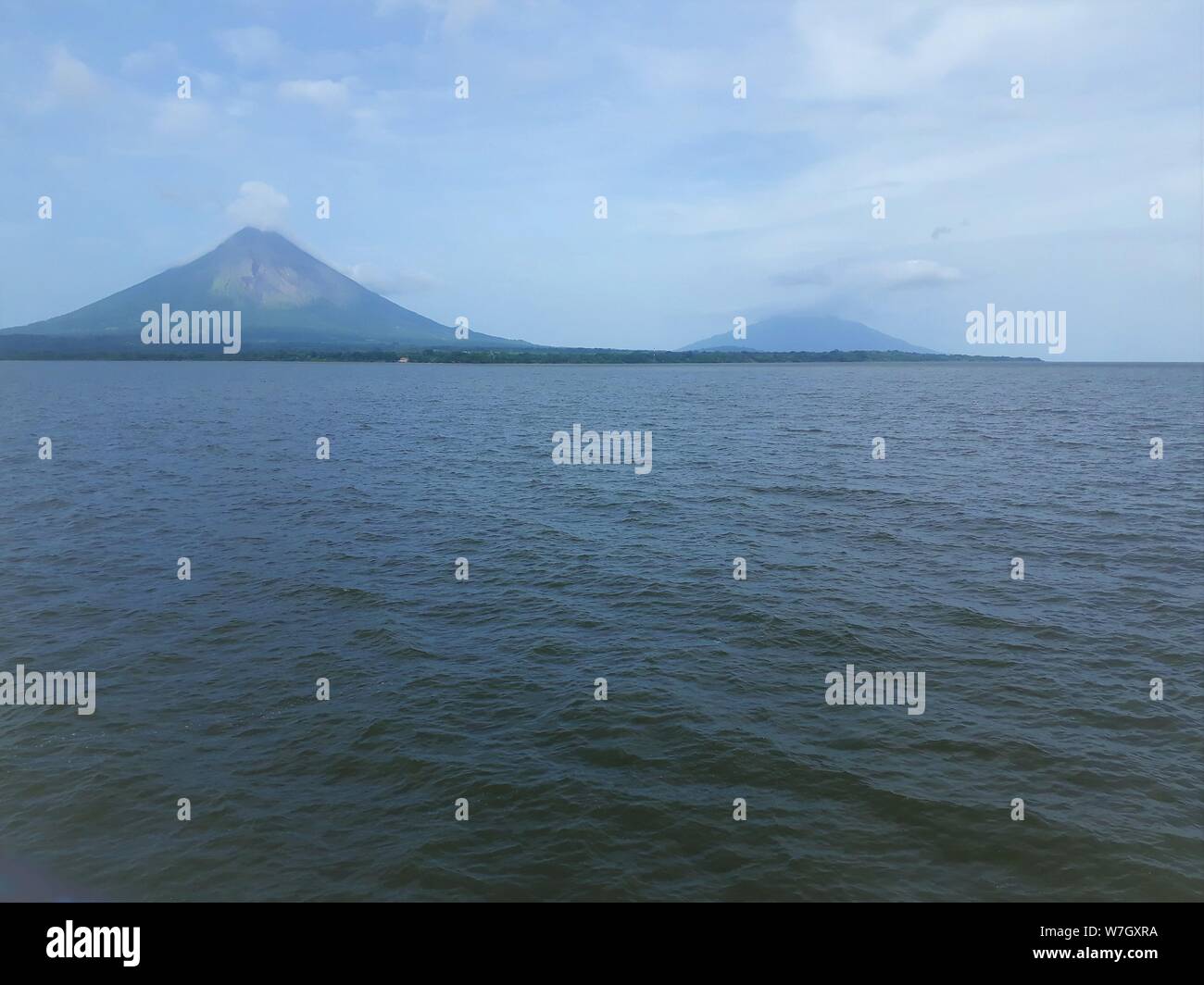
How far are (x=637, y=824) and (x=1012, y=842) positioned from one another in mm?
7889

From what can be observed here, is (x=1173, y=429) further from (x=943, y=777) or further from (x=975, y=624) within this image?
(x=943, y=777)

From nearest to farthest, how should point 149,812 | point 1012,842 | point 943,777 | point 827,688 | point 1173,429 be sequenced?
point 1012,842 < point 149,812 < point 943,777 < point 827,688 < point 1173,429

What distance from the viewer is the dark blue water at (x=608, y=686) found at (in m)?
14.3

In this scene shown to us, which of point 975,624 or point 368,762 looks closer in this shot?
point 368,762

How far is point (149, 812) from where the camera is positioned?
1562cm

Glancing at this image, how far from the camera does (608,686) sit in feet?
69.3

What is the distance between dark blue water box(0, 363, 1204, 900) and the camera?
14273 mm

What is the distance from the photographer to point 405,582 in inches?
1173

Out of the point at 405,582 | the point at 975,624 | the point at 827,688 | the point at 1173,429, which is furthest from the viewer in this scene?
the point at 1173,429

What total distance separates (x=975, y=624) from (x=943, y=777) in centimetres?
1016
